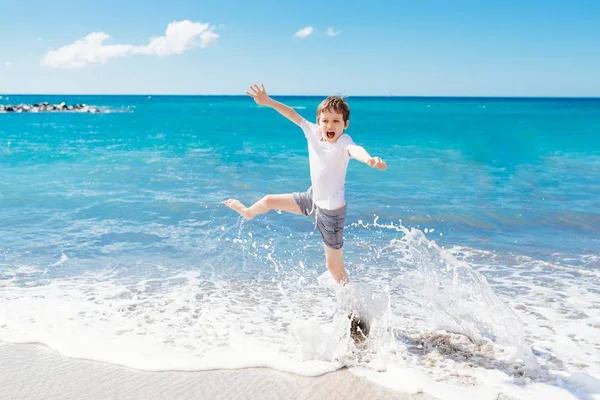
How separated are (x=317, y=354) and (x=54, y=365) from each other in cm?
216

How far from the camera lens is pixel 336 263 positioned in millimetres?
5043

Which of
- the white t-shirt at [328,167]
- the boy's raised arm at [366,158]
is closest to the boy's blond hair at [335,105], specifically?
the white t-shirt at [328,167]

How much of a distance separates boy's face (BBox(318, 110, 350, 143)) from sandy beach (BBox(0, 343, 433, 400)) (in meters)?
2.06

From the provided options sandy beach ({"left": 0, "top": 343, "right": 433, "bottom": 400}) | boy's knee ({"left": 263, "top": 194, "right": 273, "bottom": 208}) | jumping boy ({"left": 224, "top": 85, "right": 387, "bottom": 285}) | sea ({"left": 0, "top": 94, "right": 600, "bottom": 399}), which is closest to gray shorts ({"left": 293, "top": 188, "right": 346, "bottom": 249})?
jumping boy ({"left": 224, "top": 85, "right": 387, "bottom": 285})

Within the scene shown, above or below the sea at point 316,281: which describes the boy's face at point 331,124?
above

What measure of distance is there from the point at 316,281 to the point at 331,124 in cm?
254

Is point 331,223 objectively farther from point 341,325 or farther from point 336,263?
point 341,325

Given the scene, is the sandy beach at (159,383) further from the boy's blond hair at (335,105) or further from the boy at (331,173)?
the boy's blond hair at (335,105)

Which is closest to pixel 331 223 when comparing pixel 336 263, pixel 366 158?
pixel 336 263

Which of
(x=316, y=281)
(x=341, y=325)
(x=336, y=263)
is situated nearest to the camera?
(x=341, y=325)

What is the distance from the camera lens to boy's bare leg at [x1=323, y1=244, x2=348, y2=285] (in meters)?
5.02

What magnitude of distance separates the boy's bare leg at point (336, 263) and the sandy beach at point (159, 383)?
1043 mm

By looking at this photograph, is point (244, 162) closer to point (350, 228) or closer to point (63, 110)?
point (350, 228)

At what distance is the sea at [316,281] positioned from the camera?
14.7ft
